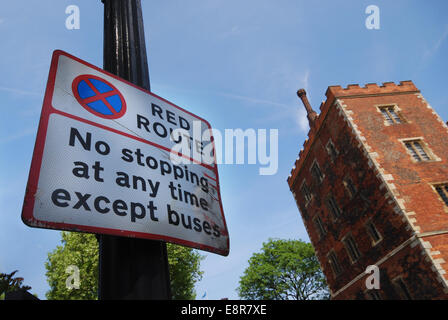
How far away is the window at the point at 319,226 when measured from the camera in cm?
2133

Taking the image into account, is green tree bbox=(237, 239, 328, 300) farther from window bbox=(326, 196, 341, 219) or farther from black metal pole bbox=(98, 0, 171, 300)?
black metal pole bbox=(98, 0, 171, 300)

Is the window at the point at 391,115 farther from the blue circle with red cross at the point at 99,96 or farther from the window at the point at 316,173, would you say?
the blue circle with red cross at the point at 99,96

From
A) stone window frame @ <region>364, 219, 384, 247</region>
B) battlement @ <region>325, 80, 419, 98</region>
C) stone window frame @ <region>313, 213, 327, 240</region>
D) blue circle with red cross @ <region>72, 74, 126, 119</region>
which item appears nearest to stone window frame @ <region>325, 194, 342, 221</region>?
stone window frame @ <region>313, 213, 327, 240</region>

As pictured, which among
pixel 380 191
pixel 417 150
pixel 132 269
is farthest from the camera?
pixel 417 150

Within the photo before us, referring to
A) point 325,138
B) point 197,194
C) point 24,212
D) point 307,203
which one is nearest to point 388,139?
point 325,138

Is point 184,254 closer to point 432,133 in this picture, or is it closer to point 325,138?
point 325,138

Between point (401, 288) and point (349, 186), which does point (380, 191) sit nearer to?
point (349, 186)

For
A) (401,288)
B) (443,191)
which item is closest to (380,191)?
(443,191)

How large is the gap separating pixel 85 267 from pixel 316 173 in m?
17.3

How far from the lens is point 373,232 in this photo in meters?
16.2

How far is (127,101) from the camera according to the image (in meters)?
2.07

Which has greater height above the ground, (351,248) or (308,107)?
(308,107)

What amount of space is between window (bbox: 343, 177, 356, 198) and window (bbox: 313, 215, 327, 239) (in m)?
4.50
